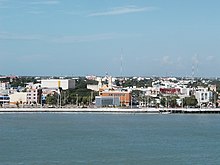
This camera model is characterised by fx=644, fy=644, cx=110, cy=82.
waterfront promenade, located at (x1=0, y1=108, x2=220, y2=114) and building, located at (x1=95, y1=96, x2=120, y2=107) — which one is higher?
building, located at (x1=95, y1=96, x2=120, y2=107)

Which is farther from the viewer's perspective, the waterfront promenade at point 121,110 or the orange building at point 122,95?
the orange building at point 122,95

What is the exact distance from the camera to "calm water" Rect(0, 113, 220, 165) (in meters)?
9.98

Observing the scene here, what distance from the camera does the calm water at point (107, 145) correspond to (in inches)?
393

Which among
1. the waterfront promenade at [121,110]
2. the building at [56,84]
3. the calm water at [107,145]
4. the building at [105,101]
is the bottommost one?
the calm water at [107,145]

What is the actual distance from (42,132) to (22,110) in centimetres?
1133

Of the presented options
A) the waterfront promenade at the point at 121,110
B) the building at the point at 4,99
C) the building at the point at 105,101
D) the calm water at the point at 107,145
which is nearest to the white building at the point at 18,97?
the building at the point at 4,99

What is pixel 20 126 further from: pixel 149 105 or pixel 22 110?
pixel 149 105

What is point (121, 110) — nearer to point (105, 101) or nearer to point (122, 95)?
point (105, 101)

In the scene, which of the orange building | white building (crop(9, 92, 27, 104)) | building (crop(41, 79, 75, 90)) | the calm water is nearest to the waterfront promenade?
the orange building

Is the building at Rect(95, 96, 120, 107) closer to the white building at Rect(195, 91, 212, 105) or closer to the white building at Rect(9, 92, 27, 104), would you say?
the white building at Rect(9, 92, 27, 104)

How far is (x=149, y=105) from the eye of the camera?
98.8ft

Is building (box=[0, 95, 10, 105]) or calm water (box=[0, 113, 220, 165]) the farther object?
building (box=[0, 95, 10, 105])

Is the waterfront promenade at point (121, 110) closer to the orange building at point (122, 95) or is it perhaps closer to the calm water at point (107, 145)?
the orange building at point (122, 95)

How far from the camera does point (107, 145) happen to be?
39.0ft
